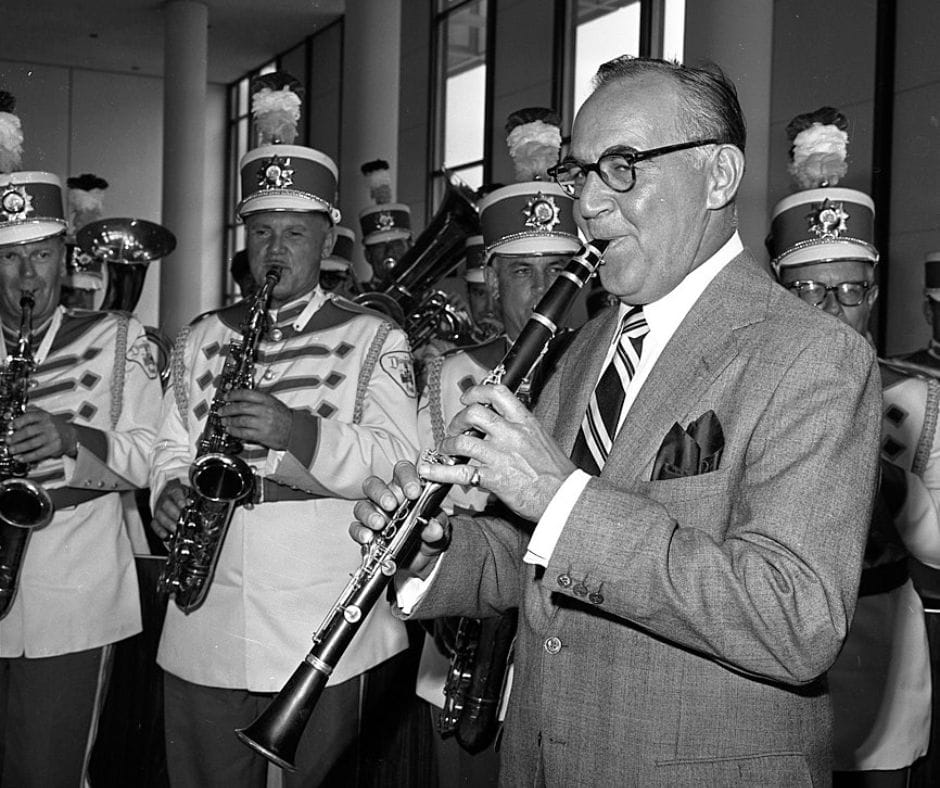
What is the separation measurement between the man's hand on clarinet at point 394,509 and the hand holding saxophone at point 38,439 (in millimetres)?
1639

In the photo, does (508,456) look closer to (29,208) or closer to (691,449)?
(691,449)

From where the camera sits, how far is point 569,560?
1.54 meters

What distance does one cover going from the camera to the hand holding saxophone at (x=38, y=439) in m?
3.21

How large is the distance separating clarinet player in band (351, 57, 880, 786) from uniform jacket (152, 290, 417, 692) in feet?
3.47

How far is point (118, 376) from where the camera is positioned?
138 inches

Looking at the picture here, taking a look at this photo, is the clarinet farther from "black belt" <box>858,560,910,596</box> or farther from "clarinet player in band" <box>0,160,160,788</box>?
"clarinet player in band" <box>0,160,160,788</box>

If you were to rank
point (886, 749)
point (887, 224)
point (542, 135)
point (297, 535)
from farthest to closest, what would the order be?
point (887, 224) < point (542, 135) < point (297, 535) < point (886, 749)

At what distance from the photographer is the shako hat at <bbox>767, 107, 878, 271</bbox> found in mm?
3506

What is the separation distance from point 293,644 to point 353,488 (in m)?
0.42

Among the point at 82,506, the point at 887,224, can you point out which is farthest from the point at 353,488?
the point at 887,224

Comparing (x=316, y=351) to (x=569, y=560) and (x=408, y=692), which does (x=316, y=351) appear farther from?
(x=569, y=560)

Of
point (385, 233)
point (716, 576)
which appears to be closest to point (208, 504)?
point (716, 576)

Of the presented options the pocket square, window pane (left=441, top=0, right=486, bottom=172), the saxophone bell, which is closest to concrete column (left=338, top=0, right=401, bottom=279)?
window pane (left=441, top=0, right=486, bottom=172)

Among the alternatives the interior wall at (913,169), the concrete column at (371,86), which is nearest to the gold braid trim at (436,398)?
the interior wall at (913,169)
